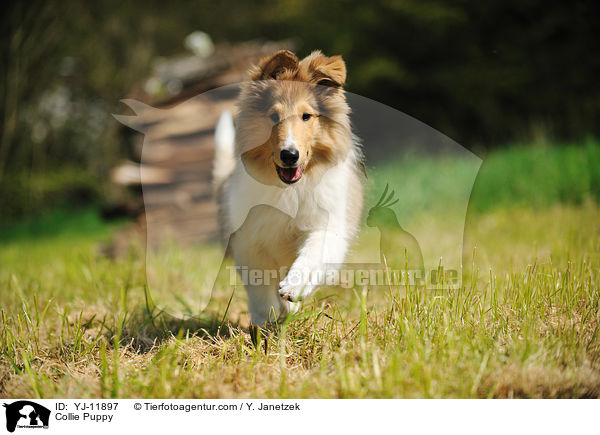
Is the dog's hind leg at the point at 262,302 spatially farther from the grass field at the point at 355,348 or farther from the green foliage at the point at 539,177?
the green foliage at the point at 539,177

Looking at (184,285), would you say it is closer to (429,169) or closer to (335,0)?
(429,169)

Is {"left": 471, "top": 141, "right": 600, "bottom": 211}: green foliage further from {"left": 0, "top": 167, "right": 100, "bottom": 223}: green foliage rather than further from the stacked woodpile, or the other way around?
{"left": 0, "top": 167, "right": 100, "bottom": 223}: green foliage

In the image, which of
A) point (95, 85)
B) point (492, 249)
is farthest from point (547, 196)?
point (95, 85)

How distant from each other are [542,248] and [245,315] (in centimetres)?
221

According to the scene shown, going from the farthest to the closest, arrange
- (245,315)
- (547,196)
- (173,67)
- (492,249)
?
1. (173,67)
2. (547,196)
3. (492,249)
4. (245,315)

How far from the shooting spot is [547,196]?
498cm

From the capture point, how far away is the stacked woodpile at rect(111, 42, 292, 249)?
4.79 m

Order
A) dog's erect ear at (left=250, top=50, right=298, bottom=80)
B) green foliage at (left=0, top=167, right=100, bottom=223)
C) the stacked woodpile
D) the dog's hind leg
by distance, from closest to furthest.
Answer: dog's erect ear at (left=250, top=50, right=298, bottom=80), the dog's hind leg, the stacked woodpile, green foliage at (left=0, top=167, right=100, bottom=223)

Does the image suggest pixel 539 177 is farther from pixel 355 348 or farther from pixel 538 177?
pixel 355 348

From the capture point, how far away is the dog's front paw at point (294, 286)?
1795 mm

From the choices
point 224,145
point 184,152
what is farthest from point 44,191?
point 224,145

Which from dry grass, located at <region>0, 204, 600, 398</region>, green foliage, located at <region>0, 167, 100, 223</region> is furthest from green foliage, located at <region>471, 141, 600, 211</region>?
green foliage, located at <region>0, 167, 100, 223</region>

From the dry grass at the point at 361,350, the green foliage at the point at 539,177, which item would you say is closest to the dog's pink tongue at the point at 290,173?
the dry grass at the point at 361,350
